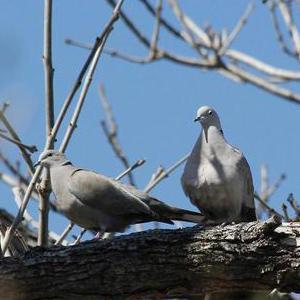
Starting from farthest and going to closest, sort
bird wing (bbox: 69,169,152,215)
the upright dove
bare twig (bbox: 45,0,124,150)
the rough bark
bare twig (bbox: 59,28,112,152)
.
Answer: the upright dove < bird wing (bbox: 69,169,152,215) < bare twig (bbox: 59,28,112,152) < bare twig (bbox: 45,0,124,150) < the rough bark

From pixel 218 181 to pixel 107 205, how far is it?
2.60 ft

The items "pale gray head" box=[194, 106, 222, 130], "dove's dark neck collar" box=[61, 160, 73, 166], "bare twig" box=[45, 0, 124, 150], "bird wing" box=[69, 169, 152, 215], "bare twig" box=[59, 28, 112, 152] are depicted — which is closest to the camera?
"bare twig" box=[45, 0, 124, 150]

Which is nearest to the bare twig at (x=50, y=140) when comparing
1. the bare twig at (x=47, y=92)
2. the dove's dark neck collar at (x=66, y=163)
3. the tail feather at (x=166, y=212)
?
the bare twig at (x=47, y=92)

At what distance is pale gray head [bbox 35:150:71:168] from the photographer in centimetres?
536

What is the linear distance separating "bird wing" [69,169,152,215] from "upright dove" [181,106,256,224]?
49cm

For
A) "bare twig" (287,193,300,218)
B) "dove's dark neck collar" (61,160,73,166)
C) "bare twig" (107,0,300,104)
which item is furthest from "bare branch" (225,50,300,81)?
"dove's dark neck collar" (61,160,73,166)

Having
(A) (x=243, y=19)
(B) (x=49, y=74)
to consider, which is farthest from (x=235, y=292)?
(A) (x=243, y=19)

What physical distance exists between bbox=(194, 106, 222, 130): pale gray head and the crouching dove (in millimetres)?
805

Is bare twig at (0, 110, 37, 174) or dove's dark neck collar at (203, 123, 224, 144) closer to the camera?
bare twig at (0, 110, 37, 174)

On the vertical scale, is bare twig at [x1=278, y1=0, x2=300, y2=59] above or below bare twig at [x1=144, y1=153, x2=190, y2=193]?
above

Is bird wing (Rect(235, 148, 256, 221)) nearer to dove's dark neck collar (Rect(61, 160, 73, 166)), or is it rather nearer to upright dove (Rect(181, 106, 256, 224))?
upright dove (Rect(181, 106, 256, 224))

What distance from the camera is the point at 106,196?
17.0 feet

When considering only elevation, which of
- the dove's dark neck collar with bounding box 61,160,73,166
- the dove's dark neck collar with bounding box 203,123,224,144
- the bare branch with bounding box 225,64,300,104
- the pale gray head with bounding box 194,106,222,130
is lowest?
the dove's dark neck collar with bounding box 61,160,73,166

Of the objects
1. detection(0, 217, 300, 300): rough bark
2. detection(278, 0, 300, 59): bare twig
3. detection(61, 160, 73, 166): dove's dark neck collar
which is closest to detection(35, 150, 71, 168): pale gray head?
detection(61, 160, 73, 166): dove's dark neck collar
